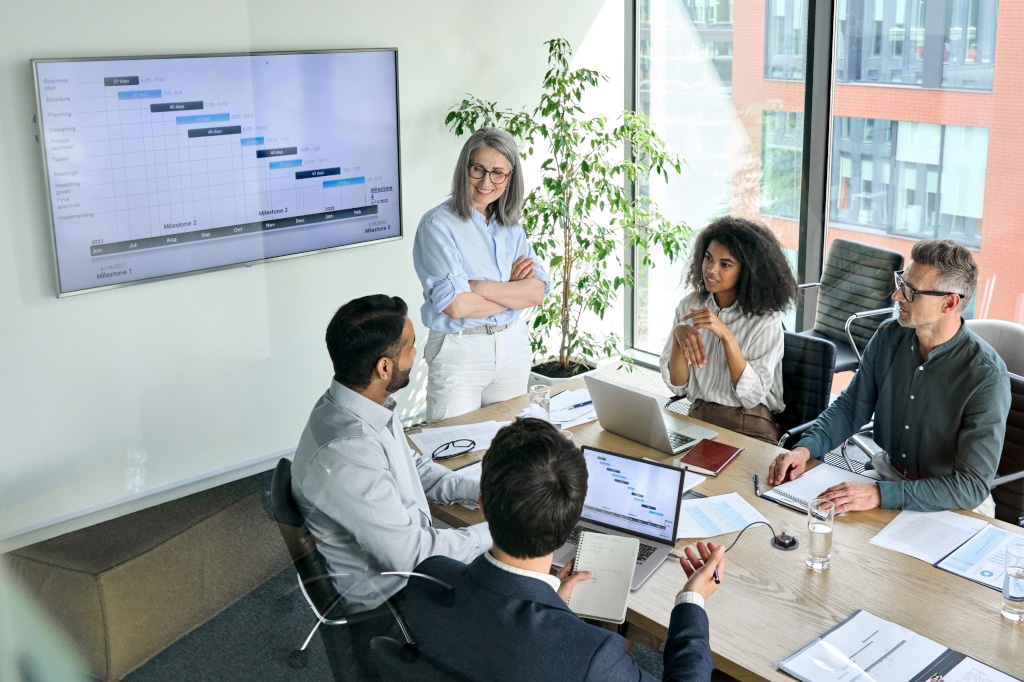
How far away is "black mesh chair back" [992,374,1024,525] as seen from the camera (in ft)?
9.46

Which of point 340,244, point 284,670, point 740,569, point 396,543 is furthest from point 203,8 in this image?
point 740,569

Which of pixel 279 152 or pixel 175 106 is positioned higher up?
pixel 175 106

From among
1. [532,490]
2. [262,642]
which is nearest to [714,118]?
[262,642]

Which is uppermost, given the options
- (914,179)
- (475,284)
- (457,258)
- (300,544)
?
(914,179)

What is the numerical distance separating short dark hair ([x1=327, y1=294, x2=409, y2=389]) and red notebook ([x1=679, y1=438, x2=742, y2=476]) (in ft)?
3.17

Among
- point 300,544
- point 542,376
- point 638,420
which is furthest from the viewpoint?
point 542,376

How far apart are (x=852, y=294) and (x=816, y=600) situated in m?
2.95

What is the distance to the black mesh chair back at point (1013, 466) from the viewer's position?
2.88 metres

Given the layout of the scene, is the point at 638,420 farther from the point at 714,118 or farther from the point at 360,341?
the point at 714,118

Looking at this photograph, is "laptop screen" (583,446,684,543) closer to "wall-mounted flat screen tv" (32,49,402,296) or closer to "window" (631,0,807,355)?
"wall-mounted flat screen tv" (32,49,402,296)

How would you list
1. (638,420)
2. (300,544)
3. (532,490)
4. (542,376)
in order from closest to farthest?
(532,490), (300,544), (638,420), (542,376)

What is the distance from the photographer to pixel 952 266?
2.62m

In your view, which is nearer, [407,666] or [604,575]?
[407,666]

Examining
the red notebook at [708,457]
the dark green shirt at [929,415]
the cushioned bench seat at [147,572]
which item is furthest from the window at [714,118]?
the cushioned bench seat at [147,572]
